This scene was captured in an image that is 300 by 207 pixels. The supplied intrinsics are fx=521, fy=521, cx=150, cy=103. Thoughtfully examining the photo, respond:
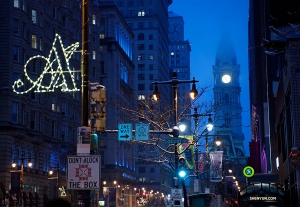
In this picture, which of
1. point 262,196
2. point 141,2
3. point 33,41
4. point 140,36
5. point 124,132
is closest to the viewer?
point 124,132

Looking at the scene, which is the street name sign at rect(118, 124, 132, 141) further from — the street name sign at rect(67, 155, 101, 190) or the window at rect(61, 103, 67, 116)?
the window at rect(61, 103, 67, 116)

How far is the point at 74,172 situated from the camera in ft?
47.0

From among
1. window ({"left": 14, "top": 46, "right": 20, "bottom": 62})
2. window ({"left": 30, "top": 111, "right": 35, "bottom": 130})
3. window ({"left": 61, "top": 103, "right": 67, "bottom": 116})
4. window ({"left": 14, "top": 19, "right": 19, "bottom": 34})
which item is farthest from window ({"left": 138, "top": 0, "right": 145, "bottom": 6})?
window ({"left": 14, "top": 46, "right": 20, "bottom": 62})

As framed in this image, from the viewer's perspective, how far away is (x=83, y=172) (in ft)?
A: 47.1

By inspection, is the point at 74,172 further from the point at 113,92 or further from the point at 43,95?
the point at 113,92

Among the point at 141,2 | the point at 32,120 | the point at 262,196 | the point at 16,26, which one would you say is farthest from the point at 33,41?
the point at 141,2

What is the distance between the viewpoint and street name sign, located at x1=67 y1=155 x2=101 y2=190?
14.3 m

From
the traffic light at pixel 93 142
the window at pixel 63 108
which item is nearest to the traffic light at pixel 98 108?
the traffic light at pixel 93 142

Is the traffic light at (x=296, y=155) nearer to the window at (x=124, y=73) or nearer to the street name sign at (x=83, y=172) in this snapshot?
the street name sign at (x=83, y=172)

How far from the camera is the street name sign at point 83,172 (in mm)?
14281

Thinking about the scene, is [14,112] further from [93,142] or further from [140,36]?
[140,36]

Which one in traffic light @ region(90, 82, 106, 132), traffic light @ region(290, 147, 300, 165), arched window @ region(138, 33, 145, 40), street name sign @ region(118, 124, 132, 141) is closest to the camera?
traffic light @ region(90, 82, 106, 132)

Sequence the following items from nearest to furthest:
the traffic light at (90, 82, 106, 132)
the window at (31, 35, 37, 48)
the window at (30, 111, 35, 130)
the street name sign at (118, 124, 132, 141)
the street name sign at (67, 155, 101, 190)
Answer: the street name sign at (67, 155, 101, 190), the traffic light at (90, 82, 106, 132), the street name sign at (118, 124, 132, 141), the window at (30, 111, 35, 130), the window at (31, 35, 37, 48)

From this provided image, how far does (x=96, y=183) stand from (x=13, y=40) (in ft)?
166
